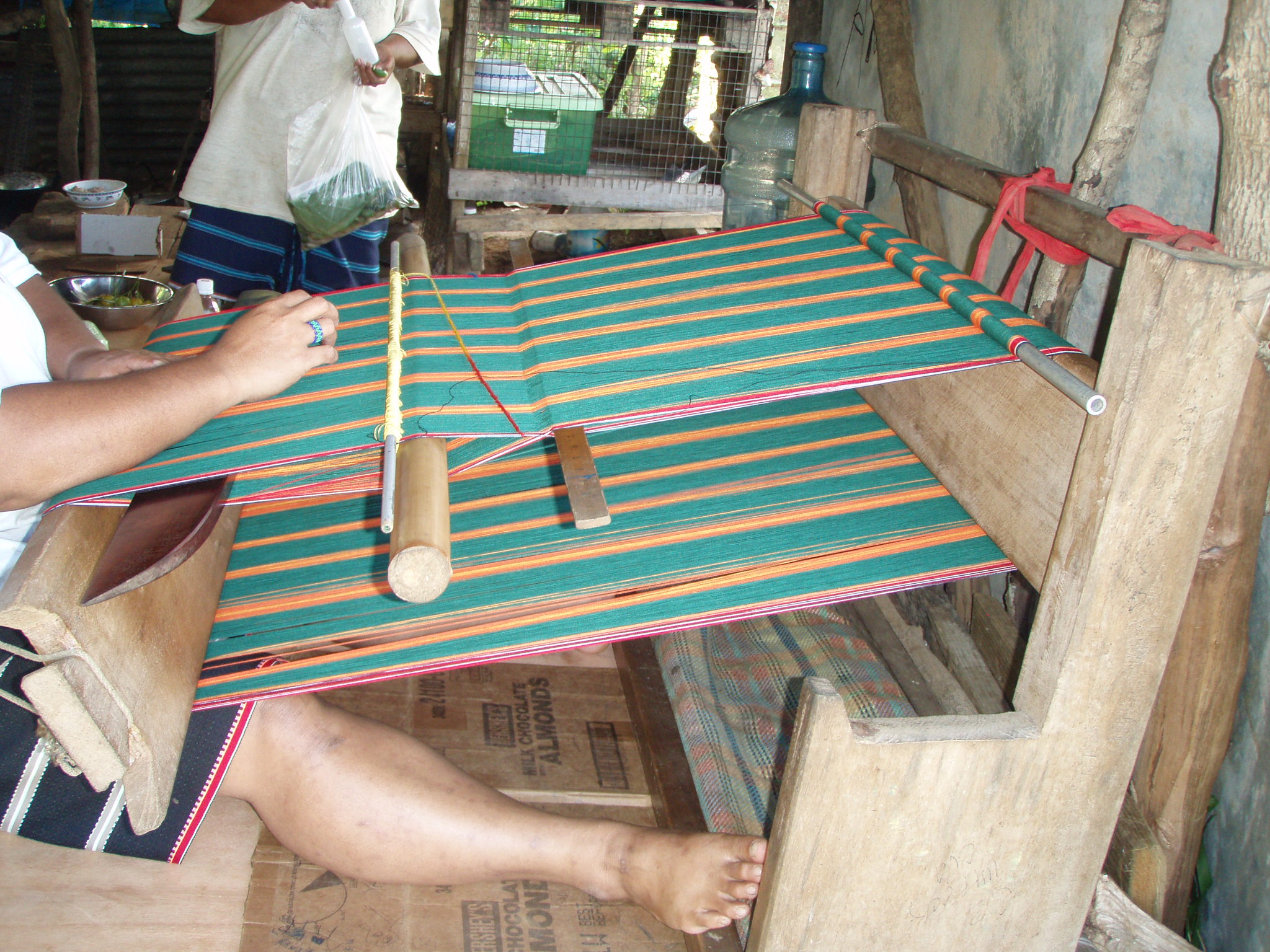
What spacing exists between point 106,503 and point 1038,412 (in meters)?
1.28

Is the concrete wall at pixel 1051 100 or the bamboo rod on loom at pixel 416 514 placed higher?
the concrete wall at pixel 1051 100

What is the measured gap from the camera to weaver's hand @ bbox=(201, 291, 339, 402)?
142 cm

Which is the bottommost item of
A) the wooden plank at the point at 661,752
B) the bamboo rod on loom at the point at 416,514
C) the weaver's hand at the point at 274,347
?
the wooden plank at the point at 661,752

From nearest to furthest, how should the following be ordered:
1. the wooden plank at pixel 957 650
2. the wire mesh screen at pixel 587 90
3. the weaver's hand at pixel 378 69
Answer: the wooden plank at pixel 957 650
the weaver's hand at pixel 378 69
the wire mesh screen at pixel 587 90

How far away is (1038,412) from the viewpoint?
137 cm

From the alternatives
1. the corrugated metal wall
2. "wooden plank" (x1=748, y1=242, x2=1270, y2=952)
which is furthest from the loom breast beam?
the corrugated metal wall

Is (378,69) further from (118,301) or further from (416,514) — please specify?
(416,514)

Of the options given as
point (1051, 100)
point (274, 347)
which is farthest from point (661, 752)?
point (1051, 100)

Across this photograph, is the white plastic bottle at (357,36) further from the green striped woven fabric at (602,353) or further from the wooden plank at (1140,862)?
the wooden plank at (1140,862)

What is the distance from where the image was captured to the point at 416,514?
3.46 feet

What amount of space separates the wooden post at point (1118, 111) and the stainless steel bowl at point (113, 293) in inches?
89.8

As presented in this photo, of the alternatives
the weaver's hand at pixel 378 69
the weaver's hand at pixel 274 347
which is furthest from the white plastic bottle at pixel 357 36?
the weaver's hand at pixel 274 347

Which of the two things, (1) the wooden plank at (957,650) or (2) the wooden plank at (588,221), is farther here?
(2) the wooden plank at (588,221)

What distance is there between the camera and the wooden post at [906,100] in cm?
275
